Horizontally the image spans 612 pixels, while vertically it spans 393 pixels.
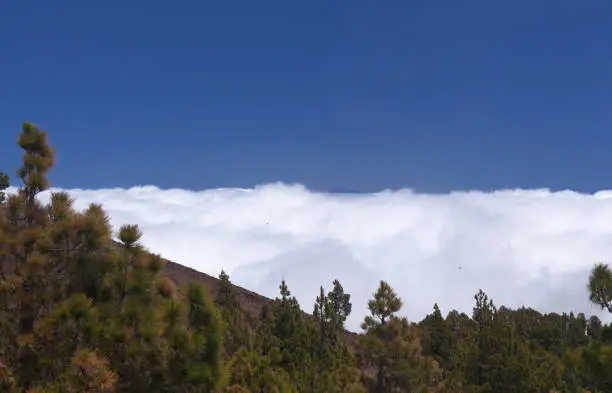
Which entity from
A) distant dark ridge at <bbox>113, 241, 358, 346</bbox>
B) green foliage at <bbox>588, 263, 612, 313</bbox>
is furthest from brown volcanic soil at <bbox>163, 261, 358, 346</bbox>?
green foliage at <bbox>588, 263, 612, 313</bbox>

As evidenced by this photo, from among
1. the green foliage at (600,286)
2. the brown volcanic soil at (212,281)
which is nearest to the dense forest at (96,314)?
the green foliage at (600,286)

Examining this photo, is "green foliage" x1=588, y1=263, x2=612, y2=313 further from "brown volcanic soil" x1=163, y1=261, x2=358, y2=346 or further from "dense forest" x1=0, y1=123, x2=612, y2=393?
"brown volcanic soil" x1=163, y1=261, x2=358, y2=346

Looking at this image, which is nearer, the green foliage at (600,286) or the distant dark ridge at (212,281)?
the green foliage at (600,286)

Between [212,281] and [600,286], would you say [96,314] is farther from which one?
[212,281]

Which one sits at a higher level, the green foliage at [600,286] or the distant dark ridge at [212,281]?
the distant dark ridge at [212,281]

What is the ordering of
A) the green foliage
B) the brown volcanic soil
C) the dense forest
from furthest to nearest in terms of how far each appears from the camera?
1. the brown volcanic soil
2. the green foliage
3. the dense forest

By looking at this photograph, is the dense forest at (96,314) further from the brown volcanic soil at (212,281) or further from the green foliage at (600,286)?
the brown volcanic soil at (212,281)

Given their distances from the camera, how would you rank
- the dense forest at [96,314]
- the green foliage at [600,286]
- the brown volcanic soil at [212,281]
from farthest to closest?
the brown volcanic soil at [212,281]
the green foliage at [600,286]
the dense forest at [96,314]

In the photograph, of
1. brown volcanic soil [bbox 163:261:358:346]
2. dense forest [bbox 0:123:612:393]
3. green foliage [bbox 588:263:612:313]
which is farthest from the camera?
brown volcanic soil [bbox 163:261:358:346]

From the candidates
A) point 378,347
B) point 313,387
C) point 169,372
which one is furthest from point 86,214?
point 378,347

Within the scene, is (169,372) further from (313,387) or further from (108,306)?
(313,387)

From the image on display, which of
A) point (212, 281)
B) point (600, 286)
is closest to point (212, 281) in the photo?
point (212, 281)

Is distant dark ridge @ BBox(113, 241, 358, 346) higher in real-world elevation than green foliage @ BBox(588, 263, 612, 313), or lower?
higher

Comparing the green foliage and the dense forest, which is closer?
the dense forest
